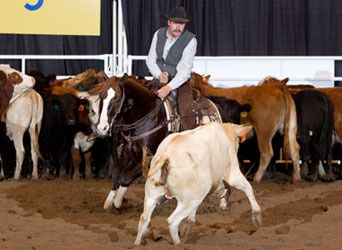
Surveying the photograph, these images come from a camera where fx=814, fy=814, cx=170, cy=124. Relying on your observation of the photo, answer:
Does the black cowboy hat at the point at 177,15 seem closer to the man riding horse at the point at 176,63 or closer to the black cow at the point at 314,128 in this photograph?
the man riding horse at the point at 176,63

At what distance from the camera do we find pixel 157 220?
23.1 ft

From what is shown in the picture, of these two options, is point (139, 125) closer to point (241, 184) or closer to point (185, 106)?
point (185, 106)

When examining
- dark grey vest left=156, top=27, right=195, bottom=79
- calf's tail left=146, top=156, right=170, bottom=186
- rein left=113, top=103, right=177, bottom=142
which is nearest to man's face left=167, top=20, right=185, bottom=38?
dark grey vest left=156, top=27, right=195, bottom=79

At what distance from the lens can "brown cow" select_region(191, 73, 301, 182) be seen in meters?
10.4

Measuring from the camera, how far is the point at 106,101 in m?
7.02

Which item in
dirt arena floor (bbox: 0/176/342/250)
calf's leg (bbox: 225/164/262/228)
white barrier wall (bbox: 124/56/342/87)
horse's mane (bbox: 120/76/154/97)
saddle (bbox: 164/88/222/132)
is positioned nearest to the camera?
dirt arena floor (bbox: 0/176/342/250)

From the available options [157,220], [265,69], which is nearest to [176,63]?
[157,220]

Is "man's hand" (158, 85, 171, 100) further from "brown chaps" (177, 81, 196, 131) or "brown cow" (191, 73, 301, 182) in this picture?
"brown cow" (191, 73, 301, 182)

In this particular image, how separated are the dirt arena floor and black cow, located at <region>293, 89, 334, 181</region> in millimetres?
770

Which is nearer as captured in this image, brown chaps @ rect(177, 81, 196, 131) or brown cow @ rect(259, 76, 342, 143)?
brown chaps @ rect(177, 81, 196, 131)

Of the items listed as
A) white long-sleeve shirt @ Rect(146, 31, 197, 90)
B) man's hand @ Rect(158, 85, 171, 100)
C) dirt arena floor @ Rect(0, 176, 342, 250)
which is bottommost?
dirt arena floor @ Rect(0, 176, 342, 250)

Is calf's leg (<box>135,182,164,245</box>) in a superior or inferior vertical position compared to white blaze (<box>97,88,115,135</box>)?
inferior

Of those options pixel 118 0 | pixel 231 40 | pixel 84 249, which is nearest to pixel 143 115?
pixel 84 249

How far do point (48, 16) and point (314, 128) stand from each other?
4194mm
